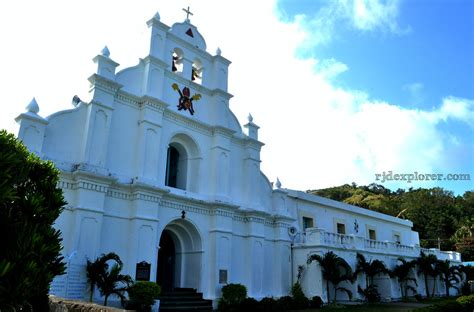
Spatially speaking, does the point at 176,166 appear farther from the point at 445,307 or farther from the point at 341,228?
the point at 341,228

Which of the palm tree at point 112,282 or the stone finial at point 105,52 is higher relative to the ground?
the stone finial at point 105,52

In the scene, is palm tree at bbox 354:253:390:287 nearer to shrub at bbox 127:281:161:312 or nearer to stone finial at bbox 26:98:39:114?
Answer: shrub at bbox 127:281:161:312

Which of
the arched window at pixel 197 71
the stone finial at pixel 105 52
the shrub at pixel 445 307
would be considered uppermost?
the arched window at pixel 197 71

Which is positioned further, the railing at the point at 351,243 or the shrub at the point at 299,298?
the railing at the point at 351,243

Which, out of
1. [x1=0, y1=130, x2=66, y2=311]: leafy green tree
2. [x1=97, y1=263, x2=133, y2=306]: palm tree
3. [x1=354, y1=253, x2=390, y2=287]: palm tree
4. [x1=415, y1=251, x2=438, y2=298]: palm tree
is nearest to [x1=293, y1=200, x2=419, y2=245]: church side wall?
[x1=354, y1=253, x2=390, y2=287]: palm tree

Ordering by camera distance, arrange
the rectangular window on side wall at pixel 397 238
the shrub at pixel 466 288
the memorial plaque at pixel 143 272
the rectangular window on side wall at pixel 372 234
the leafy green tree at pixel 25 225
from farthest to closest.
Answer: the rectangular window on side wall at pixel 397 238, the shrub at pixel 466 288, the rectangular window on side wall at pixel 372 234, the memorial plaque at pixel 143 272, the leafy green tree at pixel 25 225

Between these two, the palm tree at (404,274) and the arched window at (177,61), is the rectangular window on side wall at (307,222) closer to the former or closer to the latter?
the palm tree at (404,274)

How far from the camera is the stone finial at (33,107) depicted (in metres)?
13.2

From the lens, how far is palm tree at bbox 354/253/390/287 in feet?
71.8

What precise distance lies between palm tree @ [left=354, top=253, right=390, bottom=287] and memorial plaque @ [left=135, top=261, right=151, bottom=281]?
11.8 m

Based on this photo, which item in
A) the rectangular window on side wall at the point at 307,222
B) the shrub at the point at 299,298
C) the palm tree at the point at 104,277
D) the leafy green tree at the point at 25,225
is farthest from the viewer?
the rectangular window on side wall at the point at 307,222

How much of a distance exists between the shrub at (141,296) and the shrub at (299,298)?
757 cm

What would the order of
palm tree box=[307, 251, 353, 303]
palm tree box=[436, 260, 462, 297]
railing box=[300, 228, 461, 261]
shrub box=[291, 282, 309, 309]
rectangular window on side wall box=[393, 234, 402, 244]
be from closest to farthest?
shrub box=[291, 282, 309, 309] < palm tree box=[307, 251, 353, 303] < railing box=[300, 228, 461, 261] < palm tree box=[436, 260, 462, 297] < rectangular window on side wall box=[393, 234, 402, 244]

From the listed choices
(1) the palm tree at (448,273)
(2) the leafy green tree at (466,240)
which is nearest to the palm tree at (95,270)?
(1) the palm tree at (448,273)
